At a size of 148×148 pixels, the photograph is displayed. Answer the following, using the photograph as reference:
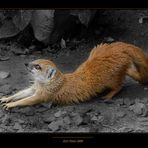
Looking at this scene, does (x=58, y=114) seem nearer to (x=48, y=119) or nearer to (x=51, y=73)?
(x=48, y=119)

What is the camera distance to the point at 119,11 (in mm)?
2902

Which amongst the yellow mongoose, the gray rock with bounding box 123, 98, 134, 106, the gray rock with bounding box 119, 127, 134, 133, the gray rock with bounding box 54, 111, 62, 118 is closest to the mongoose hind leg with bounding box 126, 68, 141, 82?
the yellow mongoose

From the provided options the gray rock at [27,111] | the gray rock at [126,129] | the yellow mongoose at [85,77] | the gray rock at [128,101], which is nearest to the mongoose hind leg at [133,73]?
the yellow mongoose at [85,77]

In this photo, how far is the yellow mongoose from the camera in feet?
9.85

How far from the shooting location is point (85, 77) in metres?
3.05

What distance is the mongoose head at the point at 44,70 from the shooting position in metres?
2.97

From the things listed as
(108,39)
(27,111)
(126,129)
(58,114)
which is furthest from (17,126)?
(108,39)

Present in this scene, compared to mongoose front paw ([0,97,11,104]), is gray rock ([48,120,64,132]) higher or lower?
lower

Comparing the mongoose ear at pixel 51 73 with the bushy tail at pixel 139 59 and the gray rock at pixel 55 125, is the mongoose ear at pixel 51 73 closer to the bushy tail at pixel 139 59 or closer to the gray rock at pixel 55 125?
the gray rock at pixel 55 125

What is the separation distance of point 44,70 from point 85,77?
0.71ft

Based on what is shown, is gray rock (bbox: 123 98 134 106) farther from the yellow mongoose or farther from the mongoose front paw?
the mongoose front paw

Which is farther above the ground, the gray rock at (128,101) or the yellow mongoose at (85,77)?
the yellow mongoose at (85,77)
